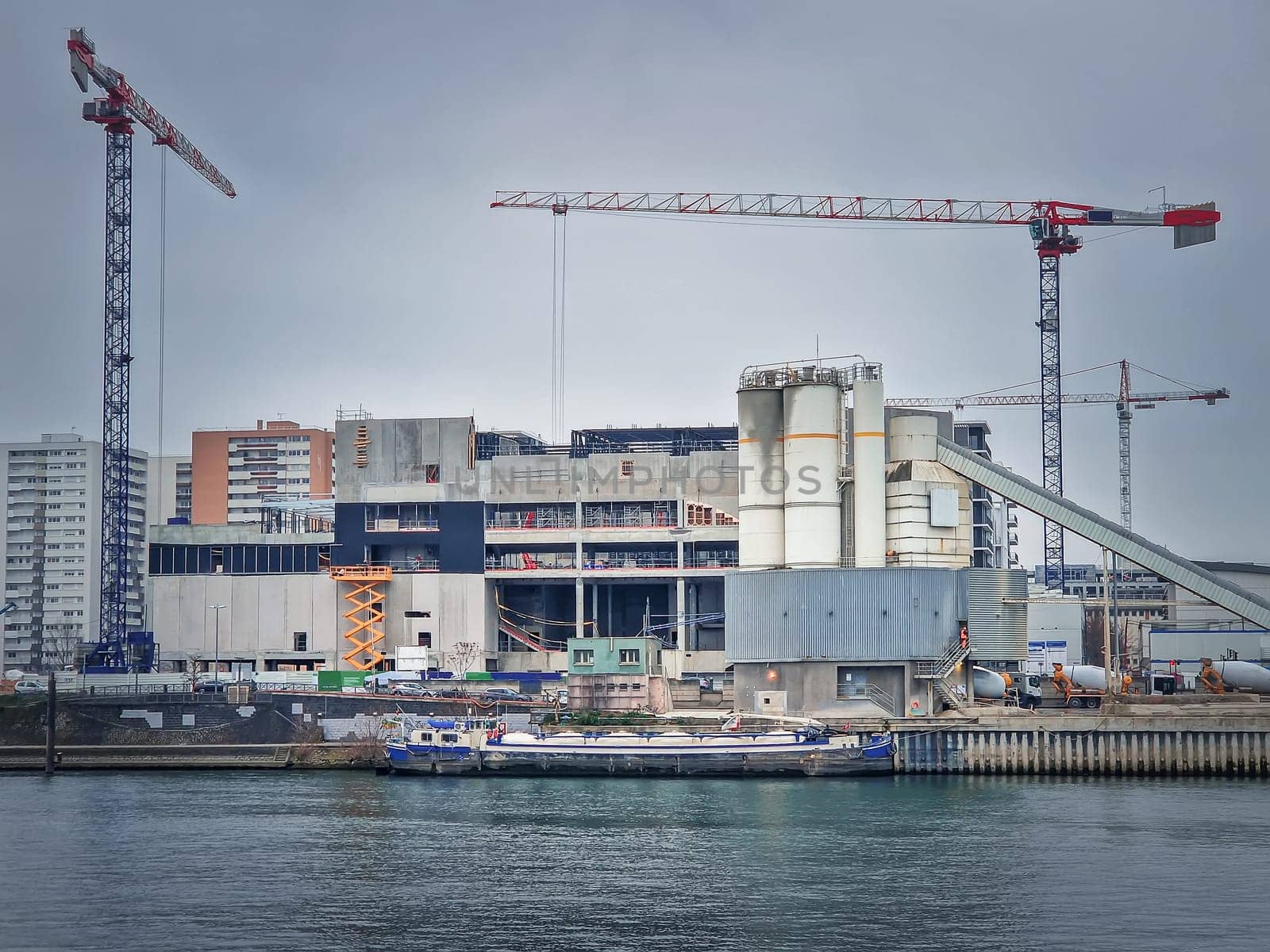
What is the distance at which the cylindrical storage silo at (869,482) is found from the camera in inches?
3994

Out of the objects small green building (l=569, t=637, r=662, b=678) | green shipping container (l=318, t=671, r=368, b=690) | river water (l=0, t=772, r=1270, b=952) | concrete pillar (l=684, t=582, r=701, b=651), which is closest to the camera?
river water (l=0, t=772, r=1270, b=952)

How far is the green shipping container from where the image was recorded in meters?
114

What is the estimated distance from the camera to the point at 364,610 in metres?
137


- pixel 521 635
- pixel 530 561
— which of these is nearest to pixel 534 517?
pixel 530 561

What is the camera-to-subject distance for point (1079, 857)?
6375 cm

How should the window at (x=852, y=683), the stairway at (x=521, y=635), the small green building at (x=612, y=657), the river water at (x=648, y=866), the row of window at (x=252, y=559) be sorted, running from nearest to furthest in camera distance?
the river water at (x=648, y=866) → the window at (x=852, y=683) → the small green building at (x=612, y=657) → the stairway at (x=521, y=635) → the row of window at (x=252, y=559)

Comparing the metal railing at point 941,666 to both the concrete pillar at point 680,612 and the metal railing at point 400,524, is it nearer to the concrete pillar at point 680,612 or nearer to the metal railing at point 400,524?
the concrete pillar at point 680,612

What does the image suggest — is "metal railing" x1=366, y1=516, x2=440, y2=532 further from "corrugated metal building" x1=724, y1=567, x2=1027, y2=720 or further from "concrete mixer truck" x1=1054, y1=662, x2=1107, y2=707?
"concrete mixer truck" x1=1054, y1=662, x2=1107, y2=707

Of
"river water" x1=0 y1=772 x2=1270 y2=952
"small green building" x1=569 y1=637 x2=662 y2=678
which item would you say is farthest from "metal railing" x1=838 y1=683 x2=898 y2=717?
"small green building" x1=569 y1=637 x2=662 y2=678

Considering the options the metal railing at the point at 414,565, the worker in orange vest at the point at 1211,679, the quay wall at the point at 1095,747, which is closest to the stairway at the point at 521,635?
the metal railing at the point at 414,565

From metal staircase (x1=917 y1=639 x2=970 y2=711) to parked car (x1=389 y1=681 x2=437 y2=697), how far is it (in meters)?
33.5

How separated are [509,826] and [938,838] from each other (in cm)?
1926

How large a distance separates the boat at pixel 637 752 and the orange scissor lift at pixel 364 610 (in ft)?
124

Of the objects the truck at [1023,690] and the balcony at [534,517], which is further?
the balcony at [534,517]
